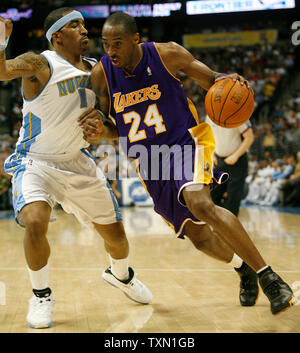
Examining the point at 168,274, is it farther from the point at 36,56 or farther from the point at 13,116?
the point at 13,116

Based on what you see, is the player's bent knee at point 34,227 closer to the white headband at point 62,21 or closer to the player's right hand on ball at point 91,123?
the player's right hand on ball at point 91,123

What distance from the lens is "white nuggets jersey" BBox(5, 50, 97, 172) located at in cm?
318

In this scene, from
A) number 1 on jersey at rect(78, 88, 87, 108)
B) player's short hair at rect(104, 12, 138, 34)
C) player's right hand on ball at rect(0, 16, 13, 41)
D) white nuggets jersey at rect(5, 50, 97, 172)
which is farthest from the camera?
number 1 on jersey at rect(78, 88, 87, 108)

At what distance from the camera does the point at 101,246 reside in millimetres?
6195

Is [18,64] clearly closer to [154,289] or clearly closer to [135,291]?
[135,291]

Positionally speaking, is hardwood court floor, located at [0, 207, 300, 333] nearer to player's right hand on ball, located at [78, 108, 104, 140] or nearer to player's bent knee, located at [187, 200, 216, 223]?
player's bent knee, located at [187, 200, 216, 223]

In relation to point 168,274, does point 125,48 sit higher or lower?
higher

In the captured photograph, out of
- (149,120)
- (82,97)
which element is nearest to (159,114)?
(149,120)

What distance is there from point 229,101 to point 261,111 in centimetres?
1562

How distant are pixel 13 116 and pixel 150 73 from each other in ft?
52.2

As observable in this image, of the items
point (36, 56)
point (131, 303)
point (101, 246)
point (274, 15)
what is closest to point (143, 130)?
point (36, 56)

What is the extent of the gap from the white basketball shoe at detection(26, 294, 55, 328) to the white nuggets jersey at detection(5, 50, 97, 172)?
899 mm

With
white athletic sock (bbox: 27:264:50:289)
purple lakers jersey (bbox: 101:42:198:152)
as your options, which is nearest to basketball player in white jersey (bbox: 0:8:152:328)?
white athletic sock (bbox: 27:264:50:289)

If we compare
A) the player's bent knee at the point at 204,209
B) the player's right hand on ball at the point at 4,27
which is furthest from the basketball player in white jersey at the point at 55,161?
the player's bent knee at the point at 204,209
